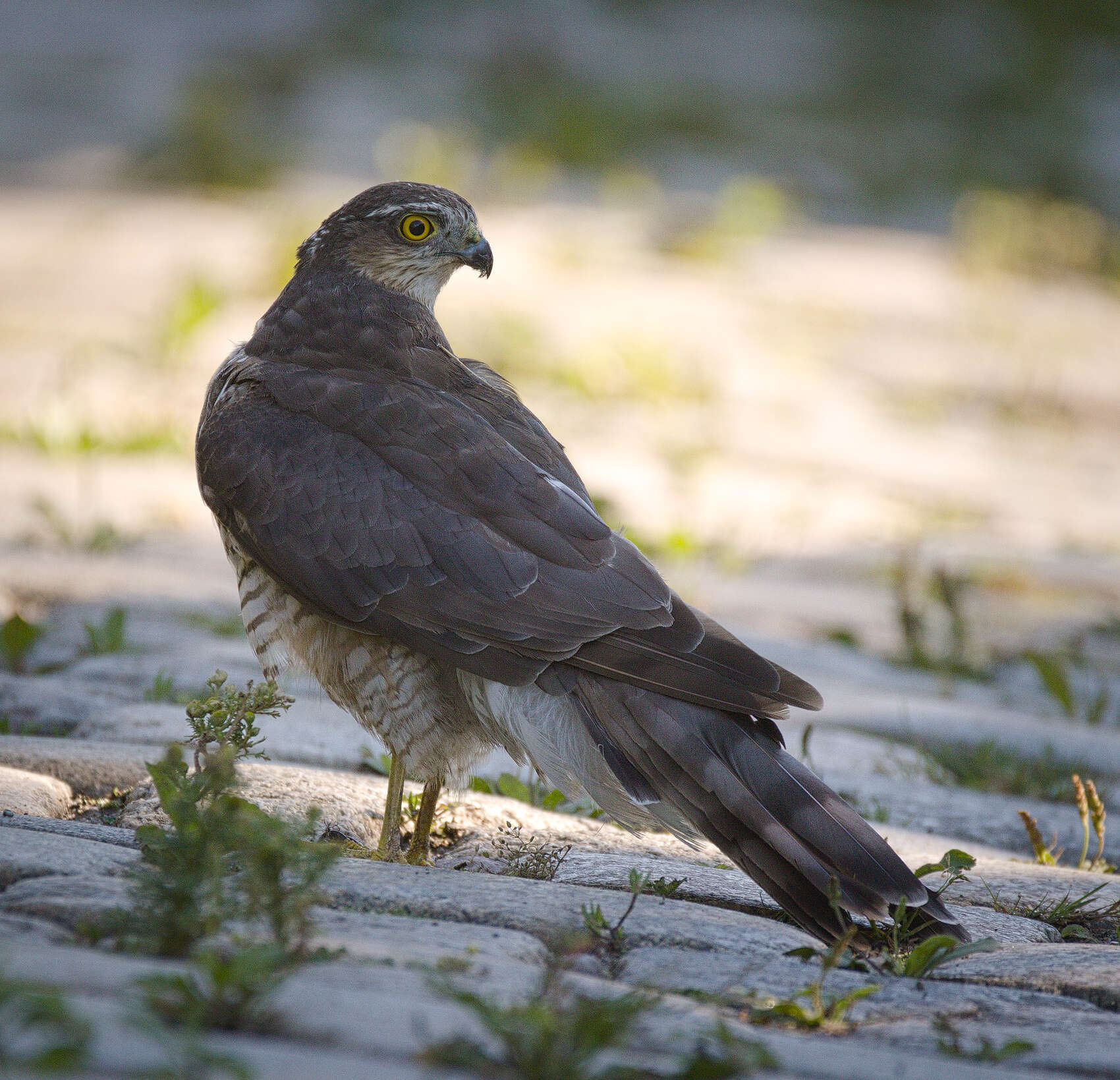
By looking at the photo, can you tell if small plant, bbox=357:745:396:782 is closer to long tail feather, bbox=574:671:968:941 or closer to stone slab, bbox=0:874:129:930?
long tail feather, bbox=574:671:968:941

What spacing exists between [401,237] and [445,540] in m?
1.08

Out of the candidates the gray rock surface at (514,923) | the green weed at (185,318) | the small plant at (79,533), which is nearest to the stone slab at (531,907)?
the gray rock surface at (514,923)

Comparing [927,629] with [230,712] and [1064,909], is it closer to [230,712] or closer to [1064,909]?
[1064,909]

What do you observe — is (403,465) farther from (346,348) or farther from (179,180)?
(179,180)

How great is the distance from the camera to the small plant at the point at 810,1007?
184cm

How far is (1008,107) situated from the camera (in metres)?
20.1

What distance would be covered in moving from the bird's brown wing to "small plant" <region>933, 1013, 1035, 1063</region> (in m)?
0.77

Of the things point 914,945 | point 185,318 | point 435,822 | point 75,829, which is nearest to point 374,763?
point 435,822

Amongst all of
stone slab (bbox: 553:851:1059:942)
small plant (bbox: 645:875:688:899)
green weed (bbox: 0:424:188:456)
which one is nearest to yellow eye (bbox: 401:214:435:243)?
stone slab (bbox: 553:851:1059:942)

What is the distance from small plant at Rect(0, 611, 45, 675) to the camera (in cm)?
360

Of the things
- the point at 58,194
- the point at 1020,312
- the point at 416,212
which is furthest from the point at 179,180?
the point at 416,212

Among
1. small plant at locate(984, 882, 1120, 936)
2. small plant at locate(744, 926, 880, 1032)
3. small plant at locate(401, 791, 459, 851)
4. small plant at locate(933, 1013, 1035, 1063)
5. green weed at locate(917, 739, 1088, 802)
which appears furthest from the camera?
green weed at locate(917, 739, 1088, 802)

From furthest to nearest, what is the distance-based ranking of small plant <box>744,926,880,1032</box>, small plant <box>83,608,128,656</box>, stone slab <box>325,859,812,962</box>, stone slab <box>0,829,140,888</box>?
small plant <box>83,608,128,656</box> < stone slab <box>325,859,812,962</box> < stone slab <box>0,829,140,888</box> < small plant <box>744,926,880,1032</box>

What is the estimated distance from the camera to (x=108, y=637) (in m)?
3.80
